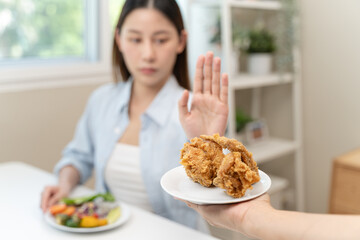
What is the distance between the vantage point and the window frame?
1826 millimetres

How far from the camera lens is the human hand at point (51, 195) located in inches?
45.8

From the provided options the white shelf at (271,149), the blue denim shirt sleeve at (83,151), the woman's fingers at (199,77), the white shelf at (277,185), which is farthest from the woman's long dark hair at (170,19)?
the white shelf at (277,185)

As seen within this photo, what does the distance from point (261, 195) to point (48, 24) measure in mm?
1638

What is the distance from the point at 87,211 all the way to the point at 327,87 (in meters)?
1.74

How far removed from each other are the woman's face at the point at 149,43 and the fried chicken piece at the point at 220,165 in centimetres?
61

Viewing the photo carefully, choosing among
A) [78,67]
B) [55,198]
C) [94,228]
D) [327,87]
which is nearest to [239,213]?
[94,228]

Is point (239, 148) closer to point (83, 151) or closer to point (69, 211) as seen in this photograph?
point (69, 211)

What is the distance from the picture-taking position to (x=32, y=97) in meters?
1.86

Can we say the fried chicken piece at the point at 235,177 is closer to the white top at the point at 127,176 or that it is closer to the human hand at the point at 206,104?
the human hand at the point at 206,104

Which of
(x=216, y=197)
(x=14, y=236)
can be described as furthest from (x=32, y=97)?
(x=216, y=197)

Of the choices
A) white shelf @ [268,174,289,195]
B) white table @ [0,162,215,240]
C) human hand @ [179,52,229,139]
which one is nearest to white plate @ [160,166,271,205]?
human hand @ [179,52,229,139]

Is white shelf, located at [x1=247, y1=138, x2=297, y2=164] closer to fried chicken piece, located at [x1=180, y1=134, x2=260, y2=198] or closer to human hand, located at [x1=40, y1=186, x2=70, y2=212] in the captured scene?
human hand, located at [x1=40, y1=186, x2=70, y2=212]

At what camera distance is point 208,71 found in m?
0.91

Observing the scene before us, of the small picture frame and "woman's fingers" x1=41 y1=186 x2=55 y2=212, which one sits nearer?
"woman's fingers" x1=41 y1=186 x2=55 y2=212
